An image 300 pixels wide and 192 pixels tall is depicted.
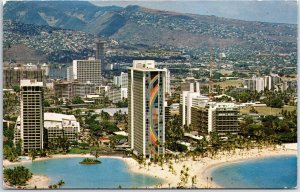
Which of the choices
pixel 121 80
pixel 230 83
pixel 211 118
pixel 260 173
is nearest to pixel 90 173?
pixel 260 173

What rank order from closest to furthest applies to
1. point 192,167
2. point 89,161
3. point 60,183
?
1. point 60,183
2. point 192,167
3. point 89,161

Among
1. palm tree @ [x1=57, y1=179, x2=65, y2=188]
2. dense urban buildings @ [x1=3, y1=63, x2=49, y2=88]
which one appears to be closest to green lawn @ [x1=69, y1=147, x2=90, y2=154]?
palm tree @ [x1=57, y1=179, x2=65, y2=188]

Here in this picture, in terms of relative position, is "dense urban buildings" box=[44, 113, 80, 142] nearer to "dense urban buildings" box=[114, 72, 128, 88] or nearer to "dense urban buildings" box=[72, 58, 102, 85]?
"dense urban buildings" box=[114, 72, 128, 88]

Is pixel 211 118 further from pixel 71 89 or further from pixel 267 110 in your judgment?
pixel 71 89

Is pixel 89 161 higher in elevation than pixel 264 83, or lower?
lower

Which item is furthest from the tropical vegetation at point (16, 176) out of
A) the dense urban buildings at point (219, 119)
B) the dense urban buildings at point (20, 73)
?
the dense urban buildings at point (20, 73)

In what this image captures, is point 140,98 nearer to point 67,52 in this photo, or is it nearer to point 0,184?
point 0,184
